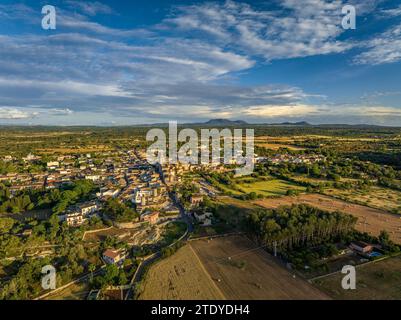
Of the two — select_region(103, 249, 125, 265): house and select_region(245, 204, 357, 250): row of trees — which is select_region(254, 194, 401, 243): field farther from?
select_region(103, 249, 125, 265): house

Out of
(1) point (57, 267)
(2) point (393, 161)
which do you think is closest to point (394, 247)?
(1) point (57, 267)

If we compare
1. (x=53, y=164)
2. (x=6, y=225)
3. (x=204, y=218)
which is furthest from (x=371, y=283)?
(x=53, y=164)

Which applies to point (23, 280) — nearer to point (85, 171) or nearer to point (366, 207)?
point (366, 207)

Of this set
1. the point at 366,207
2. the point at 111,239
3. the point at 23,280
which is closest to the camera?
the point at 23,280

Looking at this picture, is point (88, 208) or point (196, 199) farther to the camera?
point (196, 199)

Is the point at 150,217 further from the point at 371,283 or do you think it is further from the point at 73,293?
the point at 371,283

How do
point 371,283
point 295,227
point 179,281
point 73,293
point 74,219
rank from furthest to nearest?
1. point 74,219
2. point 295,227
3. point 179,281
4. point 371,283
5. point 73,293

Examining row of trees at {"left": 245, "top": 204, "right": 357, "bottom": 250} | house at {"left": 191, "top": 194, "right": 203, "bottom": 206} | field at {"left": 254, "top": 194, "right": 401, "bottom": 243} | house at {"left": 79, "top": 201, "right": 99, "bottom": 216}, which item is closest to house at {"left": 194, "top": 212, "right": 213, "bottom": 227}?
house at {"left": 191, "top": 194, "right": 203, "bottom": 206}
